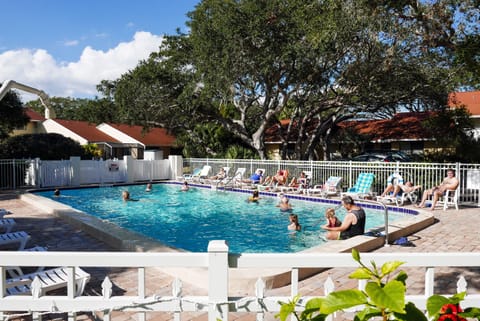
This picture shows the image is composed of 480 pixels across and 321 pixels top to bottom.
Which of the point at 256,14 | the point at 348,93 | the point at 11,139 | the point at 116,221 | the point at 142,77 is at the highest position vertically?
the point at 256,14

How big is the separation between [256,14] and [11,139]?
53.5 feet

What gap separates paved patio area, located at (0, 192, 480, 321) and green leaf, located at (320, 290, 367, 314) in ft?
8.95

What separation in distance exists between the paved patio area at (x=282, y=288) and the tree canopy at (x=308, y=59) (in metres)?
4.88

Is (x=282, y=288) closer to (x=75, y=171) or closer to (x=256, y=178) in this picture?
(x=256, y=178)

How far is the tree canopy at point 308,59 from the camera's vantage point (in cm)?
1108

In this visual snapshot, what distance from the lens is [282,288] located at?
16.3 ft

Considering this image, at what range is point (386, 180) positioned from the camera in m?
14.4

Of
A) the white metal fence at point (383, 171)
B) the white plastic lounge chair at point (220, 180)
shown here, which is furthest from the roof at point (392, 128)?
the white metal fence at point (383, 171)

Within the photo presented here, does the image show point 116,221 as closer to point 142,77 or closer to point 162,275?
point 162,275

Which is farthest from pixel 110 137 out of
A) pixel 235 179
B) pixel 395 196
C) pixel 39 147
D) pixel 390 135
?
pixel 395 196

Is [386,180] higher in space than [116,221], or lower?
higher

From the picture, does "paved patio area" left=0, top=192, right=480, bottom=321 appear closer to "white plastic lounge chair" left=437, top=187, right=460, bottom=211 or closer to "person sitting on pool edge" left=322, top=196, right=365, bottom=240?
Result: "white plastic lounge chair" left=437, top=187, right=460, bottom=211

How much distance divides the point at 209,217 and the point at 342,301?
11.6m

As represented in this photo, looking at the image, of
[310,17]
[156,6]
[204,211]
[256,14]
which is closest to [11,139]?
[156,6]
